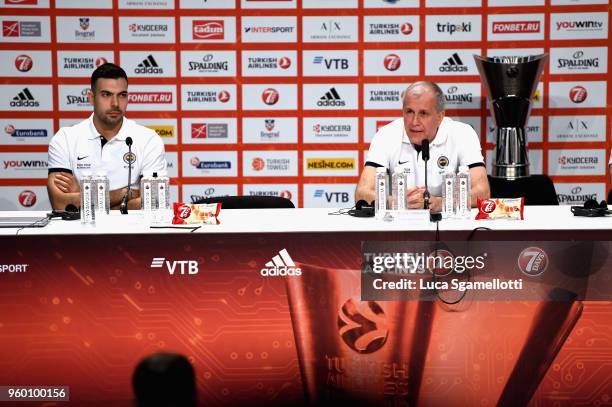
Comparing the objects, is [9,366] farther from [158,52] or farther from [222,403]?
[158,52]

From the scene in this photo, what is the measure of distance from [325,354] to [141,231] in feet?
2.64

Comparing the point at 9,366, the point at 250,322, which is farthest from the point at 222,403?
the point at 9,366

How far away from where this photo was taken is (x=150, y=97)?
5.62m

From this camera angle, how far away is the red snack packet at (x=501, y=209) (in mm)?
3008

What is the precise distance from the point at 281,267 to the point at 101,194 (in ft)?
3.00

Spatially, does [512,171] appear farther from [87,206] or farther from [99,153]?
[87,206]

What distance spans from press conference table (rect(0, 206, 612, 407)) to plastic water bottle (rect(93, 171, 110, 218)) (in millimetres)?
358

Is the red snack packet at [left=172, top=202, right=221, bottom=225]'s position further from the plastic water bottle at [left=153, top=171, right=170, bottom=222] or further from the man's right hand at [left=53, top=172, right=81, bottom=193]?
the man's right hand at [left=53, top=172, right=81, bottom=193]

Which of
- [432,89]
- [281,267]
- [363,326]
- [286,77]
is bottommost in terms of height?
[363,326]

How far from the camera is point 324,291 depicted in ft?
9.29

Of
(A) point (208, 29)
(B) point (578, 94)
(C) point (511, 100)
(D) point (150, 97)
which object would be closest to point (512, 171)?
(C) point (511, 100)

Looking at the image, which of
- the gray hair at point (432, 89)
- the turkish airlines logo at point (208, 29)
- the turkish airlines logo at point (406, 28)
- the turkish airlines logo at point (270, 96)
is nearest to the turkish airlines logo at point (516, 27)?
the turkish airlines logo at point (406, 28)

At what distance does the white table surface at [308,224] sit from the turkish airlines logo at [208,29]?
263 centimetres

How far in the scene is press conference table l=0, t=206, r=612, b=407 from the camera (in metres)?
2.79
